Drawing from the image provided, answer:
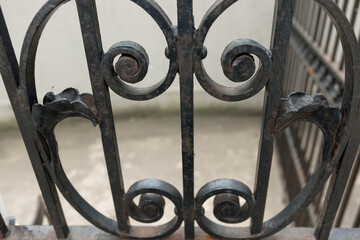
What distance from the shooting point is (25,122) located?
0.51m

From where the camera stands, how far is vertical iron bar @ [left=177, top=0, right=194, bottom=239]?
0.41 metres

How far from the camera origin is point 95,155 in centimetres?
253

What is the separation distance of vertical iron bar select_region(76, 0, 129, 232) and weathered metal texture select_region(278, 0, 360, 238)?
0.82 meters

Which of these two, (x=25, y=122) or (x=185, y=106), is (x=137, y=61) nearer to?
(x=185, y=106)

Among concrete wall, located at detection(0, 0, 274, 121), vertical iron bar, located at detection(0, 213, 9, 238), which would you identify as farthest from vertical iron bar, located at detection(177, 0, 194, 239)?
concrete wall, located at detection(0, 0, 274, 121)

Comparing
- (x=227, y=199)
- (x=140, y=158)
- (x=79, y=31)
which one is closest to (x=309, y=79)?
(x=227, y=199)

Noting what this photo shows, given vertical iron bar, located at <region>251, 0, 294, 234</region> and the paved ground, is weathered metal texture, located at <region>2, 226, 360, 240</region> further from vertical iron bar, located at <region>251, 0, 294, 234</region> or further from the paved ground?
the paved ground

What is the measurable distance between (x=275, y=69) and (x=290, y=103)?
2.8 inches

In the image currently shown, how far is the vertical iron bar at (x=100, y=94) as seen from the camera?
426 millimetres

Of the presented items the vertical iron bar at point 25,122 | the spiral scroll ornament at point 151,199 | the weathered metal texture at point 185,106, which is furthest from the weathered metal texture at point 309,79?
the vertical iron bar at point 25,122

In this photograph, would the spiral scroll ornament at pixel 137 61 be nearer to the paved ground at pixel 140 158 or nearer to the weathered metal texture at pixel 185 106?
the weathered metal texture at pixel 185 106

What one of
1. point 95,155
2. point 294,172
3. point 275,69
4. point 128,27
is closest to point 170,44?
point 275,69

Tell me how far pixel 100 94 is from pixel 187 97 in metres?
0.13

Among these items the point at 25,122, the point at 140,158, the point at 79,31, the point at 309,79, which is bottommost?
the point at 140,158
